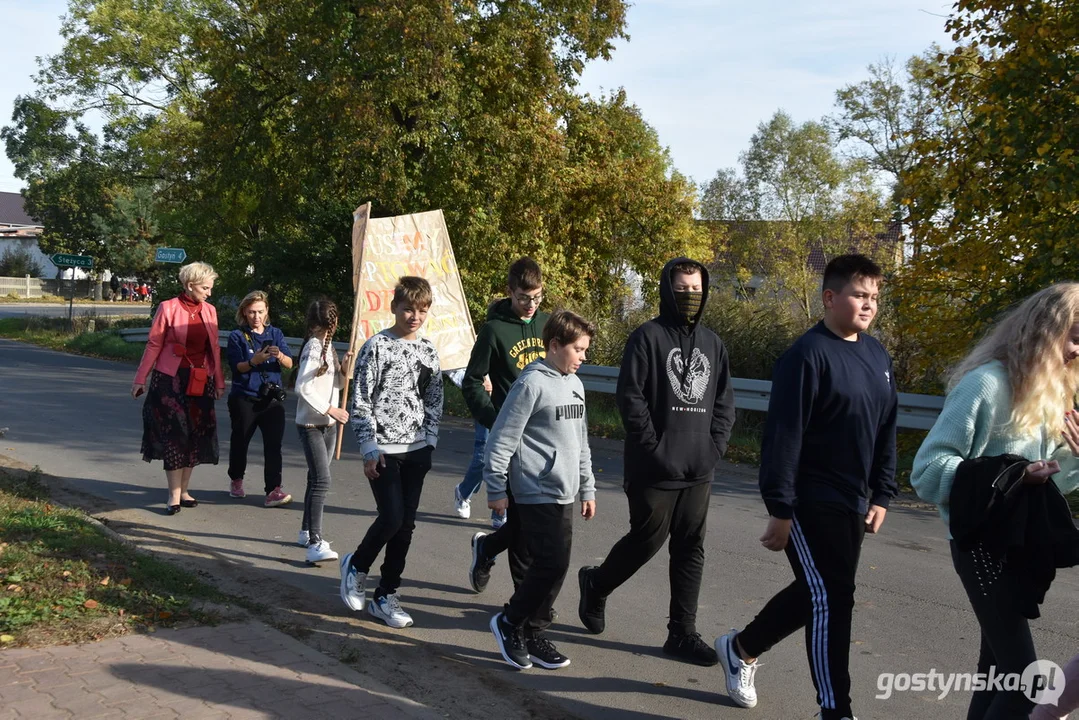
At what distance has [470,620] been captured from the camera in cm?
571

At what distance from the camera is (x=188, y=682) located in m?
4.37

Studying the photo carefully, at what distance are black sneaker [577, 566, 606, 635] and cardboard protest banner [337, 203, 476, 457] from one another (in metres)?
2.90

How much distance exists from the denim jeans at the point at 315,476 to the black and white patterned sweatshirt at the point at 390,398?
1.51 meters

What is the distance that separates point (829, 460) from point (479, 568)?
9.03ft

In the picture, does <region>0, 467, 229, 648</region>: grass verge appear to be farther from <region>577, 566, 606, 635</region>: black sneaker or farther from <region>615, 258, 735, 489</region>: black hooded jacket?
<region>615, 258, 735, 489</region>: black hooded jacket

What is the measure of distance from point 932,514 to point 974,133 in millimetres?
4393

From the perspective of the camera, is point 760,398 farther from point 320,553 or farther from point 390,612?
point 390,612

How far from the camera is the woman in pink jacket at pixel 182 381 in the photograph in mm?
7824

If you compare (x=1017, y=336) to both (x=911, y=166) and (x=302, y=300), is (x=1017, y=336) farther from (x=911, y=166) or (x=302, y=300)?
(x=302, y=300)

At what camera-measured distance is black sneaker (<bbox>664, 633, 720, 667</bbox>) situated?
5055mm

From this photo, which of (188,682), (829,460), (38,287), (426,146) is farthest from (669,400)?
(38,287)

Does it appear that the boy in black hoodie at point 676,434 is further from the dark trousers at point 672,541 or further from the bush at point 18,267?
the bush at point 18,267

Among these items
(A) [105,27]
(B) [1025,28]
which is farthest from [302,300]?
(A) [105,27]

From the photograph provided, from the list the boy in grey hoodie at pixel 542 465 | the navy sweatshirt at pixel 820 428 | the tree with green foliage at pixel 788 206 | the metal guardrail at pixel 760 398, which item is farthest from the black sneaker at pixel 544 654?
the tree with green foliage at pixel 788 206
